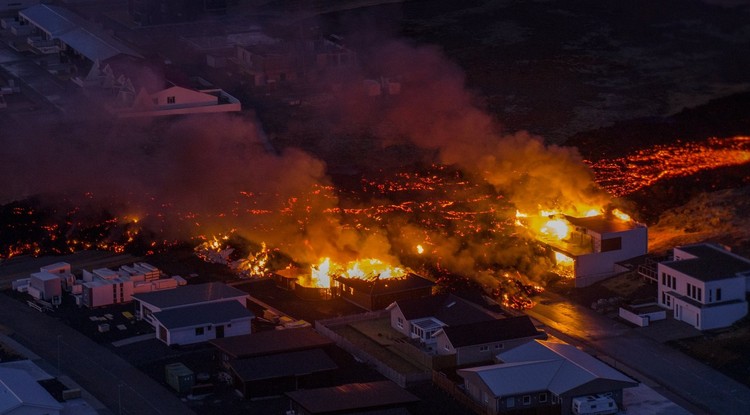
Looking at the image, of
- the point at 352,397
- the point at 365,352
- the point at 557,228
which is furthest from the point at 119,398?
the point at 557,228

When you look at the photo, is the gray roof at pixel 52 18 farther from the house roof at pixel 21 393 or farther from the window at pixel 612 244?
the house roof at pixel 21 393

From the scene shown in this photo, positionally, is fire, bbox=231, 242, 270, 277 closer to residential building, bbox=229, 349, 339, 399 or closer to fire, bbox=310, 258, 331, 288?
fire, bbox=310, 258, 331, 288

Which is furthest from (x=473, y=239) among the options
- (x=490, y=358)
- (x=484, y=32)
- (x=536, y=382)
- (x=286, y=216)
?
(x=484, y=32)

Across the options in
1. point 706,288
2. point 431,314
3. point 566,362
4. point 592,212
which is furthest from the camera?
point 592,212

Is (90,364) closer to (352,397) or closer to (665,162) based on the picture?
(352,397)

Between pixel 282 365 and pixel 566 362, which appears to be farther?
pixel 282 365

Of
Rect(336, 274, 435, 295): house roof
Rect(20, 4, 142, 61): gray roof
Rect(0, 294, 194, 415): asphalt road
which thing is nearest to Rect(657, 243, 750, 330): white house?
Rect(336, 274, 435, 295): house roof
